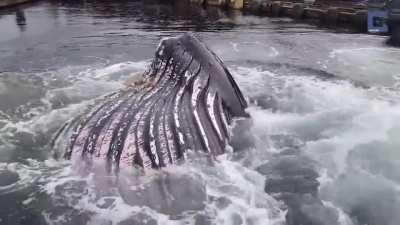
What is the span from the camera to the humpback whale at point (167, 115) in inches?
272

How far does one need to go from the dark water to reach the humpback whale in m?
0.28

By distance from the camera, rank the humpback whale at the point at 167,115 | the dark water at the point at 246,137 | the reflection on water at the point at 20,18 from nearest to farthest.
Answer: the dark water at the point at 246,137, the humpback whale at the point at 167,115, the reflection on water at the point at 20,18

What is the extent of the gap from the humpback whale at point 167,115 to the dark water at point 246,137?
0.93 feet

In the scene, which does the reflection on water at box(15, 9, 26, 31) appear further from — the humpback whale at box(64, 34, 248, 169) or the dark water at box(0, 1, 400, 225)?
the humpback whale at box(64, 34, 248, 169)

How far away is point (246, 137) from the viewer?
332 inches

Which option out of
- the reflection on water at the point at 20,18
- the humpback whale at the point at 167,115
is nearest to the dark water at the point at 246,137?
the humpback whale at the point at 167,115

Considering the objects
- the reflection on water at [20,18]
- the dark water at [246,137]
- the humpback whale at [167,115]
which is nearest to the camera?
the dark water at [246,137]

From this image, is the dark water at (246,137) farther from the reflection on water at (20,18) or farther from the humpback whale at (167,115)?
the reflection on water at (20,18)

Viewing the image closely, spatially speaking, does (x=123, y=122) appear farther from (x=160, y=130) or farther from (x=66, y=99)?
(x=66, y=99)

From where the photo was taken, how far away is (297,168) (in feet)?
25.1

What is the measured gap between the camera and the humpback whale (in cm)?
691

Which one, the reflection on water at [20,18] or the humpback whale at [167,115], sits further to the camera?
the reflection on water at [20,18]

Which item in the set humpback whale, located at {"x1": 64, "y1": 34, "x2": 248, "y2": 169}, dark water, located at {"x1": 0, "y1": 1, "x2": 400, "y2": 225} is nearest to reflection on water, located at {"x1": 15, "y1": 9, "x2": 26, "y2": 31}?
dark water, located at {"x1": 0, "y1": 1, "x2": 400, "y2": 225}

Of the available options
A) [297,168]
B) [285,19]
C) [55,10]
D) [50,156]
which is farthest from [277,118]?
[55,10]
